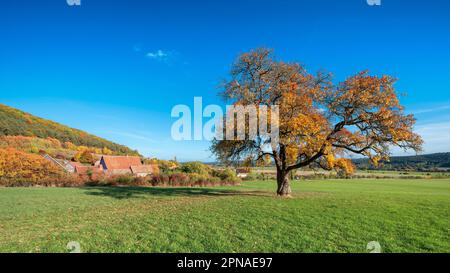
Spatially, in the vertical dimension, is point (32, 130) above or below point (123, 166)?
above

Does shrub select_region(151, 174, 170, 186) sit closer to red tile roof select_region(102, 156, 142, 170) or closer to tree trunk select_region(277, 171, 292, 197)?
tree trunk select_region(277, 171, 292, 197)

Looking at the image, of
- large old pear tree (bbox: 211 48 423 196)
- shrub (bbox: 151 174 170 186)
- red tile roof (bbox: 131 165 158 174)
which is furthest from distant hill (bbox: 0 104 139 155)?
large old pear tree (bbox: 211 48 423 196)

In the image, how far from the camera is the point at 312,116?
17.4 metres

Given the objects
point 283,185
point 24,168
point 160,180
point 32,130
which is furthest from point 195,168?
point 32,130

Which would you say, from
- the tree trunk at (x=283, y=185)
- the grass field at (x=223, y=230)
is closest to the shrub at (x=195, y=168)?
the tree trunk at (x=283, y=185)

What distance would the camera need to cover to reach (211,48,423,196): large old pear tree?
17.0 m

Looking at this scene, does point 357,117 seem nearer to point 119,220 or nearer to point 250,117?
point 250,117

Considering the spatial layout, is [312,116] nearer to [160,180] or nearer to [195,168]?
[160,180]

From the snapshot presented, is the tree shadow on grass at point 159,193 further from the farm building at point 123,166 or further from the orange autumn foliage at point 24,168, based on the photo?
the farm building at point 123,166

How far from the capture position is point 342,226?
32.7 ft

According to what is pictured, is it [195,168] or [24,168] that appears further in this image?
[195,168]

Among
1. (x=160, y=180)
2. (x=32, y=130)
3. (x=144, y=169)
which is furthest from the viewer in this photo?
(x=32, y=130)

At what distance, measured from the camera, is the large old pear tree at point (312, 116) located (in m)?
17.0
